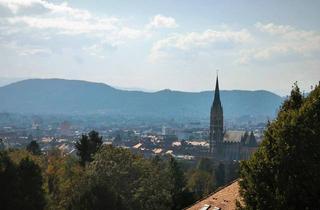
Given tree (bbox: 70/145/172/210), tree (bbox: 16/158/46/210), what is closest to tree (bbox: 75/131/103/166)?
tree (bbox: 70/145/172/210)

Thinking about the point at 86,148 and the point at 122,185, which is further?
the point at 86,148

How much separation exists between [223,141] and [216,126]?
16.9 metres

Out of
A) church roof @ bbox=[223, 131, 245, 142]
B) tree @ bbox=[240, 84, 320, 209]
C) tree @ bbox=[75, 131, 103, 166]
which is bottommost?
church roof @ bbox=[223, 131, 245, 142]

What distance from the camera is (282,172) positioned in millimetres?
18109

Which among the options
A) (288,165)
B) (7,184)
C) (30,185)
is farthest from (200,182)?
(288,165)

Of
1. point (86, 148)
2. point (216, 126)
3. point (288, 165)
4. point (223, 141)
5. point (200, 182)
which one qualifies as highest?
point (288, 165)

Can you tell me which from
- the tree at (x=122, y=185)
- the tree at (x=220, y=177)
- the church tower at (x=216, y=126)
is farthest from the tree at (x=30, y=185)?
the church tower at (x=216, y=126)

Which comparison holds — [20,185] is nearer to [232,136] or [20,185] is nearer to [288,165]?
[288,165]

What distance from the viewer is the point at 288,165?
59.5 ft

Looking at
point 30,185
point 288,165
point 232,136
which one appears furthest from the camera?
point 232,136

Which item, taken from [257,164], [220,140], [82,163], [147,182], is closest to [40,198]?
[147,182]

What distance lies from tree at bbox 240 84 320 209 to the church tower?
110 m

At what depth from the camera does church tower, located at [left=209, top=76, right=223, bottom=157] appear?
130 metres

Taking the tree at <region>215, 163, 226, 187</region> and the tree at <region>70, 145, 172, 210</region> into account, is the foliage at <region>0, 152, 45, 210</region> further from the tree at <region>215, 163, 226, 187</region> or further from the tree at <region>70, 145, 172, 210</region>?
the tree at <region>215, 163, 226, 187</region>
